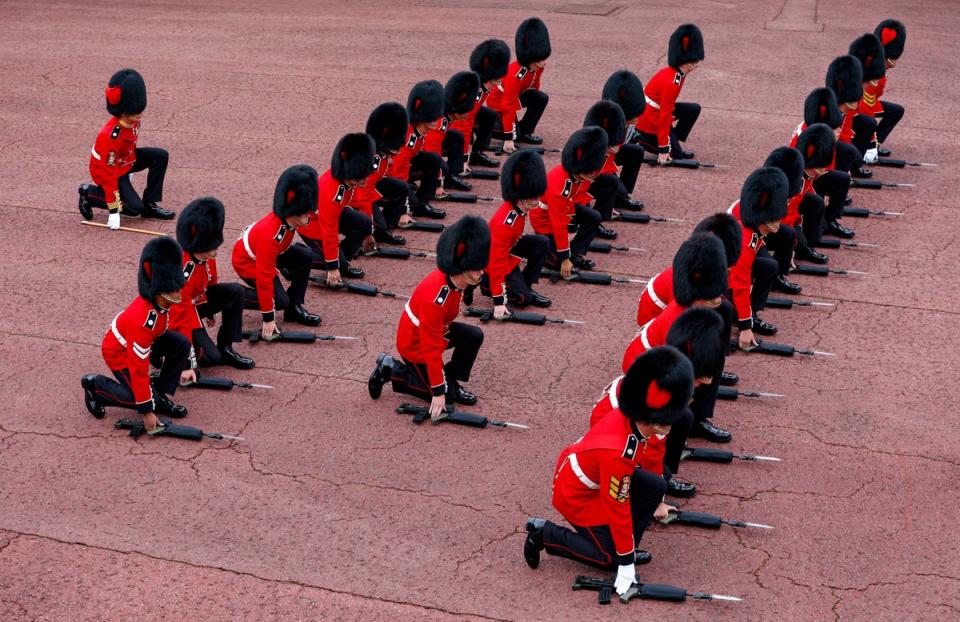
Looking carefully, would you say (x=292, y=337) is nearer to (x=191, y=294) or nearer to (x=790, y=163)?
(x=191, y=294)

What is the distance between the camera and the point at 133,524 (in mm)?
7027

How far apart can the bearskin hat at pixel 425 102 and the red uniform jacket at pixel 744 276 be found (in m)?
3.67

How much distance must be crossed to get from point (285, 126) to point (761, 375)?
7.48 meters

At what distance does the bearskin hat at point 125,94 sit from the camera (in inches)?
440

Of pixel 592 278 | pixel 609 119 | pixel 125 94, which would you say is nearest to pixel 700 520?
pixel 592 278

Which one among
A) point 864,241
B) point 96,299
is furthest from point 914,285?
point 96,299

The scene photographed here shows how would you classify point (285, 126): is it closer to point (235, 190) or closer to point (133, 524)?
point (235, 190)

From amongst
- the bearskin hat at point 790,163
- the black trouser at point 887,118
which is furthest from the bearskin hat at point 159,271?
the black trouser at point 887,118

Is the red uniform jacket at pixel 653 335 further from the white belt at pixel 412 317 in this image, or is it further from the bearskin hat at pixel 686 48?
the bearskin hat at pixel 686 48

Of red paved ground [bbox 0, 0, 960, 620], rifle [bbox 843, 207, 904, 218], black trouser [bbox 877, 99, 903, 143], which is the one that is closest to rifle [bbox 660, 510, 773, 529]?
red paved ground [bbox 0, 0, 960, 620]

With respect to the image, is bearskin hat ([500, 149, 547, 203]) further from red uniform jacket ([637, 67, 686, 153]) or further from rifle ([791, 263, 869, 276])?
red uniform jacket ([637, 67, 686, 153])

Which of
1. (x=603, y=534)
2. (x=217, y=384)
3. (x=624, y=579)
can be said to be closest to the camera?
(x=624, y=579)

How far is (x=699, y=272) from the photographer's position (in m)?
7.96

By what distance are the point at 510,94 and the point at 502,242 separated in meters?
4.32
